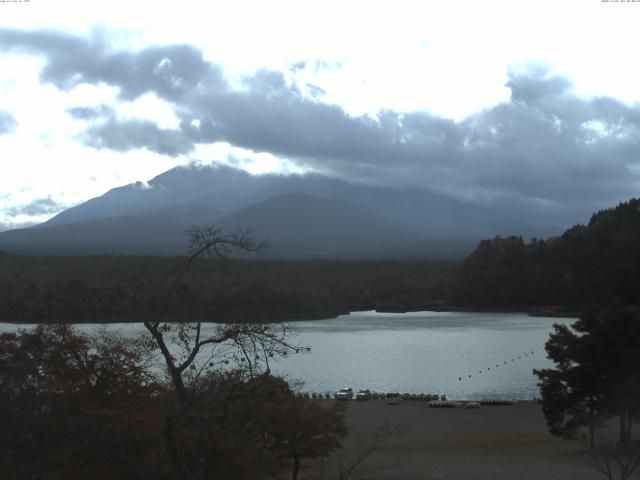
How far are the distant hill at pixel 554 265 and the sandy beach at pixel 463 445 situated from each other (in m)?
41.2

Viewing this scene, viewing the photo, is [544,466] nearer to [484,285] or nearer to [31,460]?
[31,460]

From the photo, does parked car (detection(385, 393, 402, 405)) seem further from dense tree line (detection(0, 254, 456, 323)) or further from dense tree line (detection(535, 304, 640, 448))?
dense tree line (detection(0, 254, 456, 323))

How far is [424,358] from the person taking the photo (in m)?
45.1

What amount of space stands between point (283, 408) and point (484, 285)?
271ft

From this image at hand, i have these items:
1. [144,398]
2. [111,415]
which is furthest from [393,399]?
[111,415]

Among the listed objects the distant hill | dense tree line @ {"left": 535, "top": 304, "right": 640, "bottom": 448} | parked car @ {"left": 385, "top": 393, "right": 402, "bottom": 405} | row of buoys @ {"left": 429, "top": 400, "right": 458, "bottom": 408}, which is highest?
the distant hill

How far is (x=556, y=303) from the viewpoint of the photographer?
8594 cm

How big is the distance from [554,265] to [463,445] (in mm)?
68072

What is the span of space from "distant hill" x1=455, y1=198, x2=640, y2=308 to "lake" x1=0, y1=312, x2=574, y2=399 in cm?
934

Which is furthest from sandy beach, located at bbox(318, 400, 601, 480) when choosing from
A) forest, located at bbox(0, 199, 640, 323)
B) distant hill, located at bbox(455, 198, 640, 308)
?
distant hill, located at bbox(455, 198, 640, 308)

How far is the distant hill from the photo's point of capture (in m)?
75.4

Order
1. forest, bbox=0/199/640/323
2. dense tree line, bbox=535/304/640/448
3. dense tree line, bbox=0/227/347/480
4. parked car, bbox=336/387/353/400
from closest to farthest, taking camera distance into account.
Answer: dense tree line, bbox=0/227/347/480 < dense tree line, bbox=535/304/640/448 < parked car, bbox=336/387/353/400 < forest, bbox=0/199/640/323

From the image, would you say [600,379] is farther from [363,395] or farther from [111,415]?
[363,395]

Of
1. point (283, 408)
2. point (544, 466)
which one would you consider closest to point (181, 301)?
point (283, 408)
